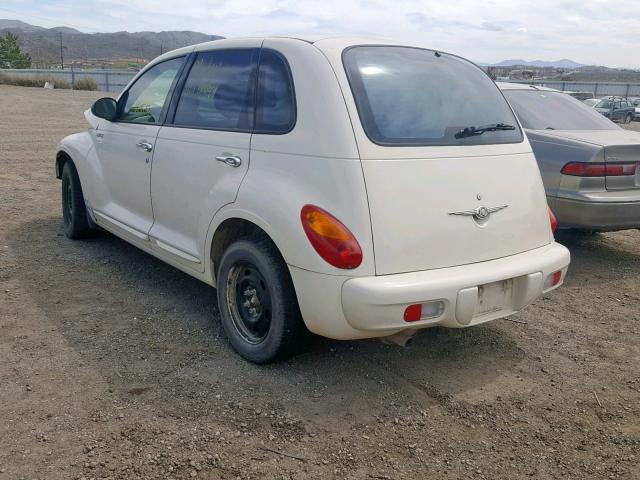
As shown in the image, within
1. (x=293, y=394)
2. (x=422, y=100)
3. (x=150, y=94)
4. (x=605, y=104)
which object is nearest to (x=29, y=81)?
(x=605, y=104)

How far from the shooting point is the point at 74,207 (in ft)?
18.6

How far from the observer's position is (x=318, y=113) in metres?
3.18

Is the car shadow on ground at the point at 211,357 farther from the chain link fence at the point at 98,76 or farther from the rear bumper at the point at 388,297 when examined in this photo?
the chain link fence at the point at 98,76

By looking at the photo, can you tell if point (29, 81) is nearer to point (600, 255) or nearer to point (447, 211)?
point (600, 255)

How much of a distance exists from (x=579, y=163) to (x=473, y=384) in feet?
9.44

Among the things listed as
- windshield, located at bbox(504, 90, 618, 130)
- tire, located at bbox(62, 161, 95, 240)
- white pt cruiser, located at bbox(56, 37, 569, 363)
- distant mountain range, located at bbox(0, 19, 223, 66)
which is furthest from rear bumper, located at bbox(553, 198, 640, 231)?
distant mountain range, located at bbox(0, 19, 223, 66)

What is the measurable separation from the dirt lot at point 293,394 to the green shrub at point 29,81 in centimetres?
3618

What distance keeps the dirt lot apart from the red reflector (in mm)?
516

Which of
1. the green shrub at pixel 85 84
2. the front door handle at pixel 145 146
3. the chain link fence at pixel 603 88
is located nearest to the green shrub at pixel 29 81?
the green shrub at pixel 85 84

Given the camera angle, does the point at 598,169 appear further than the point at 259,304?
Yes

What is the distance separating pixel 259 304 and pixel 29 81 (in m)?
38.7

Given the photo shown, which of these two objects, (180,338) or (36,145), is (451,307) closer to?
(180,338)

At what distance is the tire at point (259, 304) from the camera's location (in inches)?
129

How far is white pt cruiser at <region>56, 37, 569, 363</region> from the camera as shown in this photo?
300 cm
